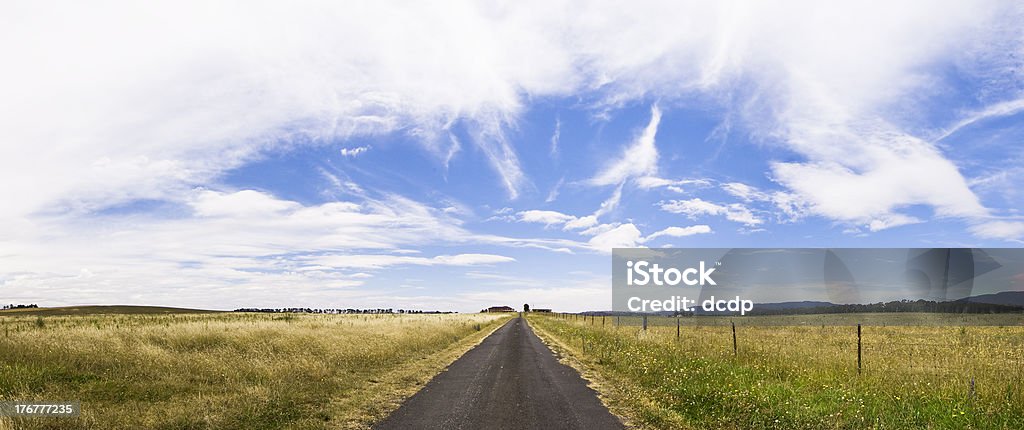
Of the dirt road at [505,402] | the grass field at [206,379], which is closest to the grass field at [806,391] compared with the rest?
the dirt road at [505,402]

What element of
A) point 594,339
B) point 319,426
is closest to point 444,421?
point 319,426

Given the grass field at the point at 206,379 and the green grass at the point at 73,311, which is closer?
the grass field at the point at 206,379

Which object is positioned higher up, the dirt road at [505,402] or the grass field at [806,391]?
the grass field at [806,391]

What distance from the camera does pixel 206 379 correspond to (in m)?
14.0

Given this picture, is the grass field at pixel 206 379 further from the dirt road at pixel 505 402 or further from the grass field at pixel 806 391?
the grass field at pixel 806 391

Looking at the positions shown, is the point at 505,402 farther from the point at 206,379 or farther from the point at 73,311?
the point at 73,311

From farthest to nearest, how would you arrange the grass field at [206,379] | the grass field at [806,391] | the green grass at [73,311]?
1. the green grass at [73,311]
2. the grass field at [206,379]
3. the grass field at [806,391]

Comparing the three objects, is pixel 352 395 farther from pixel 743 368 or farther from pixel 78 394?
pixel 743 368

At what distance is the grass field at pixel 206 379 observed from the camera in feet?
33.0

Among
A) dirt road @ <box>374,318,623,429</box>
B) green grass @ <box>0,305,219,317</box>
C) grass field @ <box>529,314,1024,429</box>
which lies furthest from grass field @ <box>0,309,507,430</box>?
green grass @ <box>0,305,219,317</box>

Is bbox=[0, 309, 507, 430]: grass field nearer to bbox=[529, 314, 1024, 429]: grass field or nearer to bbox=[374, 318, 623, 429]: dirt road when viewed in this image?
bbox=[374, 318, 623, 429]: dirt road

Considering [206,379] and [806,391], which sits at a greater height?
[806,391]

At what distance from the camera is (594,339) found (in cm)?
2848

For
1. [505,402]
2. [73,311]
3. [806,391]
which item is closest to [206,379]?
[505,402]
